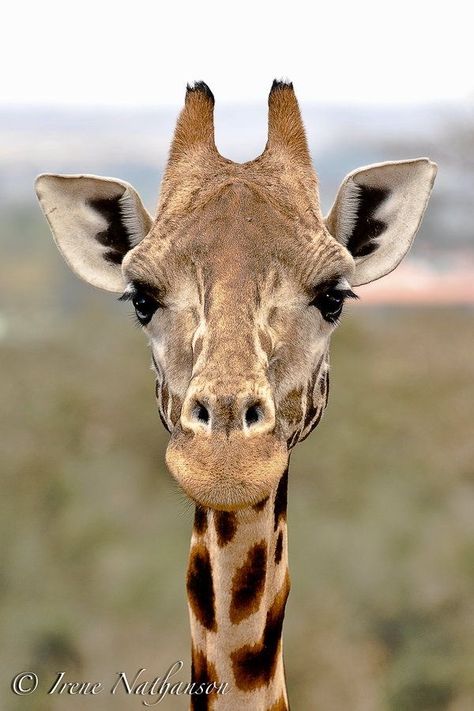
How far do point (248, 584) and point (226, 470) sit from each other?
1.08 metres

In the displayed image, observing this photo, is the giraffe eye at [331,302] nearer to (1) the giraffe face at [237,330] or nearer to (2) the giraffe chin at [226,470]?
(1) the giraffe face at [237,330]

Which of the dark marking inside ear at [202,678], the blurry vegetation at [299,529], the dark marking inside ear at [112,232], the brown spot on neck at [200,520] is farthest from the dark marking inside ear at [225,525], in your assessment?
the blurry vegetation at [299,529]

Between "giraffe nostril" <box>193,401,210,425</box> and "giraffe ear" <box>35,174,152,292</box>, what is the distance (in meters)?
1.57

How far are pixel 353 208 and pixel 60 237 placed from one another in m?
1.47

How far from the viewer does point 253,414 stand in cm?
388

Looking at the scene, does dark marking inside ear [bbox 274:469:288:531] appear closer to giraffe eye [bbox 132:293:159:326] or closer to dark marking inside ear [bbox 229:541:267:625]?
dark marking inside ear [bbox 229:541:267:625]

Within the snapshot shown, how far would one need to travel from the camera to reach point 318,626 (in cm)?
1942

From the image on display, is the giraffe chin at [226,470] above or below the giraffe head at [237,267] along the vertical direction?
below

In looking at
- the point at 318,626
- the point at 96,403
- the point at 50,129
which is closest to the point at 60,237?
the point at 318,626

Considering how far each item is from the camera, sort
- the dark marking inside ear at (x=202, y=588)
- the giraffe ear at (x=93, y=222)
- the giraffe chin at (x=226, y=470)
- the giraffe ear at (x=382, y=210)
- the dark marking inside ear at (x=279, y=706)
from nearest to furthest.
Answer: the giraffe chin at (x=226, y=470) → the dark marking inside ear at (x=202, y=588) → the dark marking inside ear at (x=279, y=706) → the giraffe ear at (x=382, y=210) → the giraffe ear at (x=93, y=222)

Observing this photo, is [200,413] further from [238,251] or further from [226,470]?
[238,251]

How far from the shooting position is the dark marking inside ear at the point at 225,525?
15.1 feet

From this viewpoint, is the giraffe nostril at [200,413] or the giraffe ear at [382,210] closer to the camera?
the giraffe nostril at [200,413]

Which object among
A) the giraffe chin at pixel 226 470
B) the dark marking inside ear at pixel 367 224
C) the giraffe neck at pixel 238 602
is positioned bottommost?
the giraffe neck at pixel 238 602
